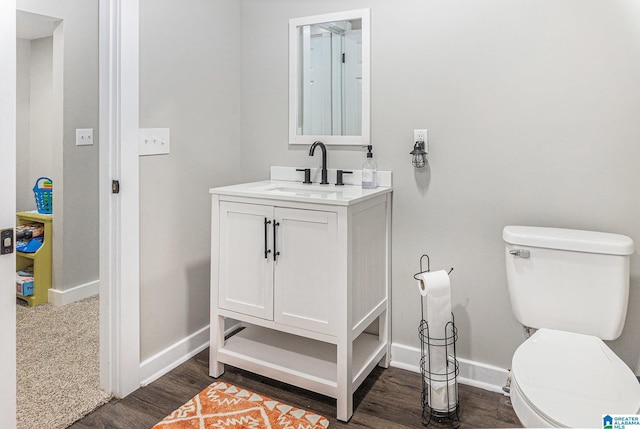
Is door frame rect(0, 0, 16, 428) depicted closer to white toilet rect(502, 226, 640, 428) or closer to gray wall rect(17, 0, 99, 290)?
white toilet rect(502, 226, 640, 428)

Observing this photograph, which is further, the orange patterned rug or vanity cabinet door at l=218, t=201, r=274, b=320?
vanity cabinet door at l=218, t=201, r=274, b=320

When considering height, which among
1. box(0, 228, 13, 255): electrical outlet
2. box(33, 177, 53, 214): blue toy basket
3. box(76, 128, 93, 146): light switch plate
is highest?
box(76, 128, 93, 146): light switch plate

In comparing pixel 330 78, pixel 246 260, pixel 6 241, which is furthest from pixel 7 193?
pixel 330 78

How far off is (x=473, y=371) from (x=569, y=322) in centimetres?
61

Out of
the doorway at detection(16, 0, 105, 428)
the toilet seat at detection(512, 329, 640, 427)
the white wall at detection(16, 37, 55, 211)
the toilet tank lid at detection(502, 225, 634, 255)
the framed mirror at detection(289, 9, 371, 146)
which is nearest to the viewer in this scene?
the toilet seat at detection(512, 329, 640, 427)

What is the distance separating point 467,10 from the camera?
209 cm

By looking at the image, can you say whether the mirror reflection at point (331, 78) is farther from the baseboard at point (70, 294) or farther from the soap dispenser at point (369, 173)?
the baseboard at point (70, 294)

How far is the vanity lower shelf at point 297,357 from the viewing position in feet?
6.71

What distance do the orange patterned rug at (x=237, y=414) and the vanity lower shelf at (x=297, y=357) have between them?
0.40ft

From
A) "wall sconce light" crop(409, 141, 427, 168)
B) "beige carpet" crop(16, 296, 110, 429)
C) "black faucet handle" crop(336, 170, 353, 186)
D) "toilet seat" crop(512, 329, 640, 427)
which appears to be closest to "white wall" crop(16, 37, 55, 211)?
"beige carpet" crop(16, 296, 110, 429)

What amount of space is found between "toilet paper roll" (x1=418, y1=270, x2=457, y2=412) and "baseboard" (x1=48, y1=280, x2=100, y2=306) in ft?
8.71

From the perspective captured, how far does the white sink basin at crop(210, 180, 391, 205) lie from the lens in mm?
1925

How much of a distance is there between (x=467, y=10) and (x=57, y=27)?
8.99ft

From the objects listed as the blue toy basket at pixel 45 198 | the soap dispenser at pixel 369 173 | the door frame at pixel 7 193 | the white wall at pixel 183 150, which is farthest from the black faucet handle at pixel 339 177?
the blue toy basket at pixel 45 198
